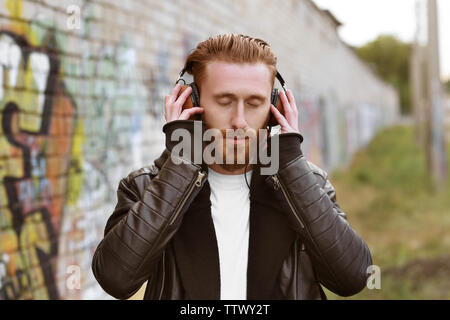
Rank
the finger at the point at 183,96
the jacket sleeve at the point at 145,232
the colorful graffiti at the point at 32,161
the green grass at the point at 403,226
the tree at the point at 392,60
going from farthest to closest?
the tree at the point at 392,60
the green grass at the point at 403,226
the colorful graffiti at the point at 32,161
the finger at the point at 183,96
the jacket sleeve at the point at 145,232

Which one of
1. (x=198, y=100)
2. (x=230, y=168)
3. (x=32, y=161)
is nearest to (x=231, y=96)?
(x=198, y=100)

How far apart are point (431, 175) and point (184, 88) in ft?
34.5

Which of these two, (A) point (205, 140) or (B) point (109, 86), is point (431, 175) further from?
(A) point (205, 140)

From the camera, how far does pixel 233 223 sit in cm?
175

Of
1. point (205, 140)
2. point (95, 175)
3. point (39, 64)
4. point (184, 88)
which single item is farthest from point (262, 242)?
point (95, 175)

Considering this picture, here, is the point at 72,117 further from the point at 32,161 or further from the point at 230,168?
the point at 230,168

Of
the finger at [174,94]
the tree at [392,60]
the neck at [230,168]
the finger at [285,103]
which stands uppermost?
the tree at [392,60]

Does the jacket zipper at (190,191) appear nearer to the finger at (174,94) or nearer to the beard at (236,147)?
the beard at (236,147)

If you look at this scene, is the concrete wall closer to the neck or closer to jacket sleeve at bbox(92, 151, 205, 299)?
jacket sleeve at bbox(92, 151, 205, 299)

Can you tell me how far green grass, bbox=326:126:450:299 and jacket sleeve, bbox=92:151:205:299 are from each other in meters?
3.32

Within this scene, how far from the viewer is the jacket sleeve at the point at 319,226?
64.5 inches

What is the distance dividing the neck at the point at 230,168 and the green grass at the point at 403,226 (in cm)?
314

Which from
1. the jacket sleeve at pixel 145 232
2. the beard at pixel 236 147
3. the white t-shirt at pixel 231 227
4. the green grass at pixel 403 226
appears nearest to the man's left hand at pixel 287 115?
the beard at pixel 236 147

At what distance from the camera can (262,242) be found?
5.60 ft
